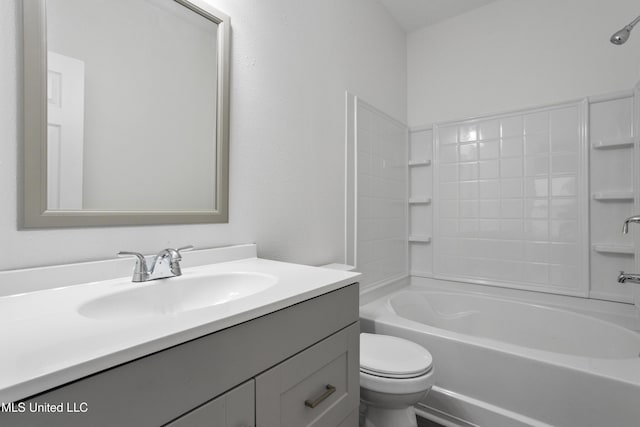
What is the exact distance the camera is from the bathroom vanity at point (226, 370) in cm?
42

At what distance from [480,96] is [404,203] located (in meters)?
1.01

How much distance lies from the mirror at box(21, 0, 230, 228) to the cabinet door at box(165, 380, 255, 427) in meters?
0.64

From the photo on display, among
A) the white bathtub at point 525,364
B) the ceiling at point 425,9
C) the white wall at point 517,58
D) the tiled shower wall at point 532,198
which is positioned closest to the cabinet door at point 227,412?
the white bathtub at point 525,364

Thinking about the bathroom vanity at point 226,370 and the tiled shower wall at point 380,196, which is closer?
the bathroom vanity at point 226,370

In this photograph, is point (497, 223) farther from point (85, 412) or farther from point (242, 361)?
point (85, 412)

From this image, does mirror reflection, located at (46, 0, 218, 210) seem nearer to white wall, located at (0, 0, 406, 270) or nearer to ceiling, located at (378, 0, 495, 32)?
white wall, located at (0, 0, 406, 270)

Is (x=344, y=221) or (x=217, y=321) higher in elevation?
(x=344, y=221)

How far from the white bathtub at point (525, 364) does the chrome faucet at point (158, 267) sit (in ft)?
4.01

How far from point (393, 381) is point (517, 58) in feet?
7.81

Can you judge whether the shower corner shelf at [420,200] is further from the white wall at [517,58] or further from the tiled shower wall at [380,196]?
the white wall at [517,58]

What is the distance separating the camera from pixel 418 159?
8.90ft

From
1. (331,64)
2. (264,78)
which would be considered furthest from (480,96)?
(264,78)

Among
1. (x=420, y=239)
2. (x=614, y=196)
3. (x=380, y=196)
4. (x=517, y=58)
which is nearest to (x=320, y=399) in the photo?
(x=380, y=196)

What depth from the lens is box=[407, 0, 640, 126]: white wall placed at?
197cm
